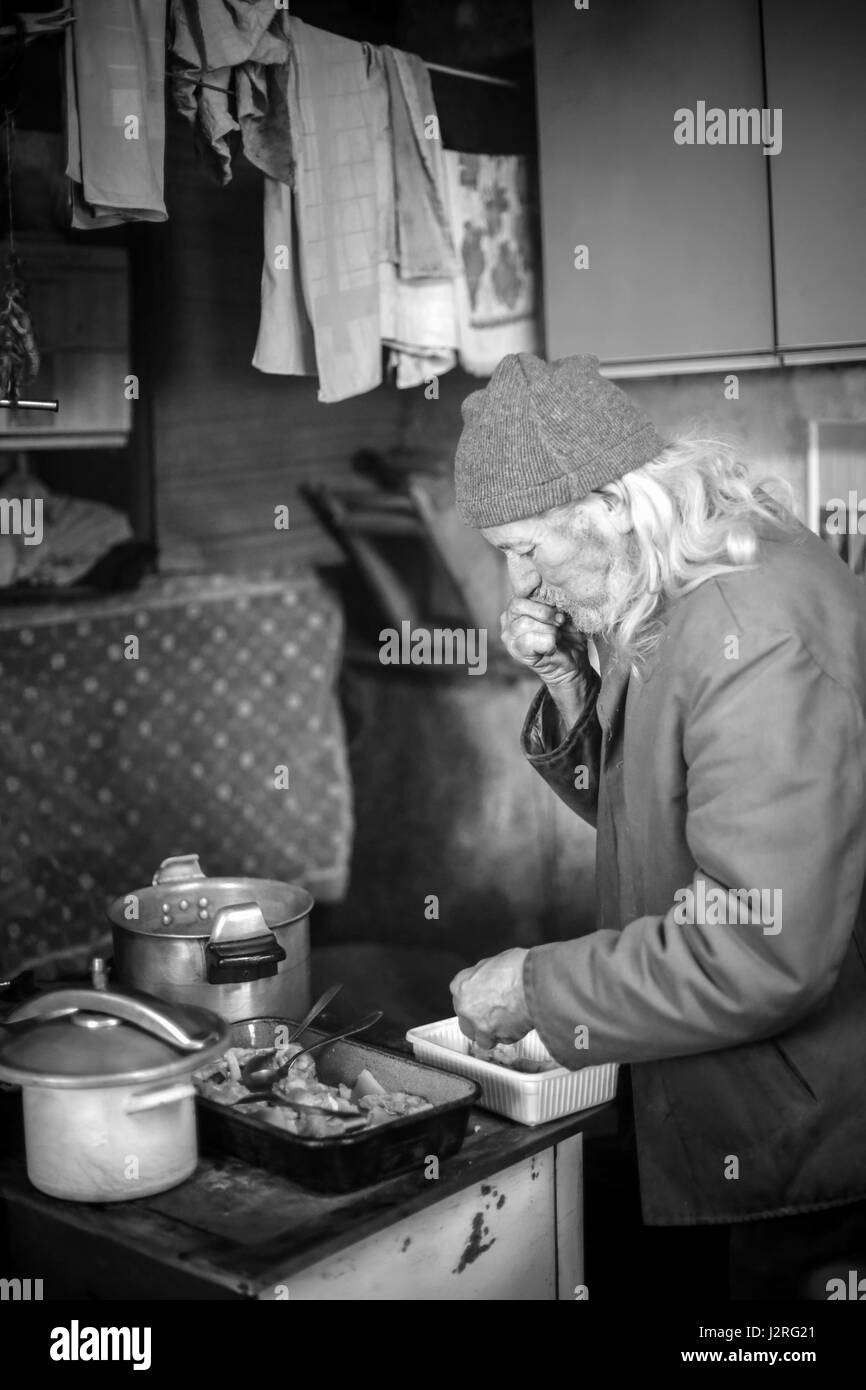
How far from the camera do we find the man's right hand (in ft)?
7.16

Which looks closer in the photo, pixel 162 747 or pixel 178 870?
pixel 178 870

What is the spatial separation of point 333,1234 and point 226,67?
230cm

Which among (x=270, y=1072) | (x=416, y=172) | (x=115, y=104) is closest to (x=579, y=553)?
(x=270, y=1072)

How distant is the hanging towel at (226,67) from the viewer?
9.19 ft

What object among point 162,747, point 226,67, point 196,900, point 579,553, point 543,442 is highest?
point 226,67

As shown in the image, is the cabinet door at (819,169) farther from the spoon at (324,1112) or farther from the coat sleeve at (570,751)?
the spoon at (324,1112)

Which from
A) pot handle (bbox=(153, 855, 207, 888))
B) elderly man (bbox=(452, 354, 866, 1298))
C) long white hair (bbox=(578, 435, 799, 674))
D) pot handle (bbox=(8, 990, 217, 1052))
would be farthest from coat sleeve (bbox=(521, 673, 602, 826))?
pot handle (bbox=(8, 990, 217, 1052))

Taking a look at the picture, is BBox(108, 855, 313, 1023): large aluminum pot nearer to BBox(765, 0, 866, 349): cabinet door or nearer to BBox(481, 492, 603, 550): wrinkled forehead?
BBox(481, 492, 603, 550): wrinkled forehead

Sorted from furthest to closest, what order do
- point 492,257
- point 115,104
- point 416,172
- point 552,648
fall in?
point 492,257 < point 416,172 < point 115,104 < point 552,648

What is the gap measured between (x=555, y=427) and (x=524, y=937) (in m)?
2.80

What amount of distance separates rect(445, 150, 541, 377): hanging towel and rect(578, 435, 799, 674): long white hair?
1894 millimetres

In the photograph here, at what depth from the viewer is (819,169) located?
3.31 m

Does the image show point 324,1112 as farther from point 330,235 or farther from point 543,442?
point 330,235

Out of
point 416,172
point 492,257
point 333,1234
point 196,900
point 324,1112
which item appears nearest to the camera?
point 333,1234
